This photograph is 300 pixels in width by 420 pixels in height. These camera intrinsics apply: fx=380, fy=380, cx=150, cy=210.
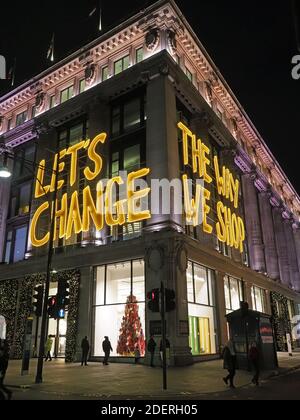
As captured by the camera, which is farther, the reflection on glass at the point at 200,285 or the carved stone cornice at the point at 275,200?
the carved stone cornice at the point at 275,200

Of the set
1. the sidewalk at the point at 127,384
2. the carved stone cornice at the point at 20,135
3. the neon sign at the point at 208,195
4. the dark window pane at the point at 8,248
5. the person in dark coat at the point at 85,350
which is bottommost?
the sidewalk at the point at 127,384

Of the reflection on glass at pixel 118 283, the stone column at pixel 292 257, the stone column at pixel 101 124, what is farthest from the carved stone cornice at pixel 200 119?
the stone column at pixel 292 257

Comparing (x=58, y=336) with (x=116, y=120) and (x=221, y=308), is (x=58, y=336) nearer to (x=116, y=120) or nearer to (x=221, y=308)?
(x=221, y=308)

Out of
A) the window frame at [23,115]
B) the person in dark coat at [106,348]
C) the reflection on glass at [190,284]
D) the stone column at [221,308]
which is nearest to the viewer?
the person in dark coat at [106,348]

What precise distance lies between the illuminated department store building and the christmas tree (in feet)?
1.07

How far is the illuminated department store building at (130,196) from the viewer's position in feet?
87.6

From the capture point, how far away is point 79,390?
13.5m

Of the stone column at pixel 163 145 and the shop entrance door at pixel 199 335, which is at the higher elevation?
the stone column at pixel 163 145

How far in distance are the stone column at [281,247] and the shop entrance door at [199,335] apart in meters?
28.9

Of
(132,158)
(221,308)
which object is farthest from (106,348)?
(132,158)

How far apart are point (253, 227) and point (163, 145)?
69.0 ft

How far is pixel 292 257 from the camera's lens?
61062 mm

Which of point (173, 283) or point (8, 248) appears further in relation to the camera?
point (8, 248)

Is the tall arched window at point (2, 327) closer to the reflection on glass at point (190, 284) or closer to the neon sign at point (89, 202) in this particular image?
the neon sign at point (89, 202)
